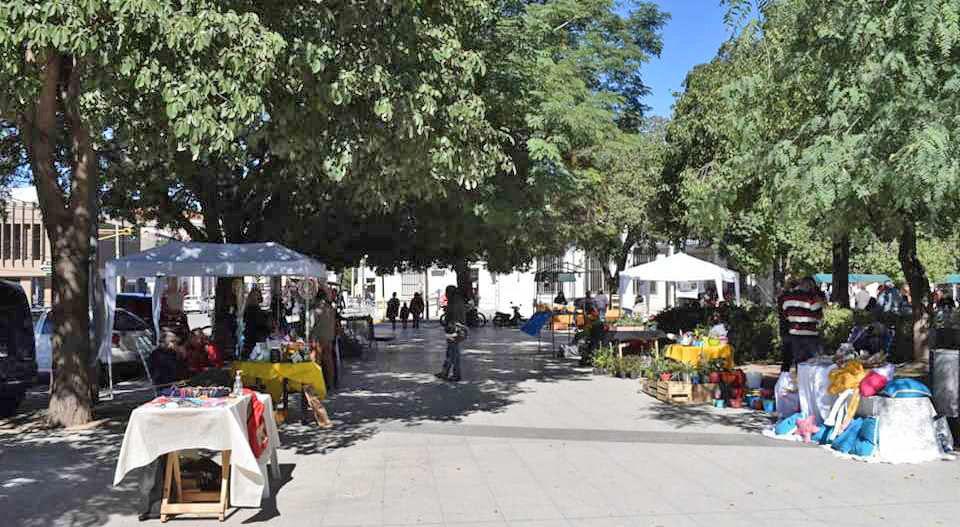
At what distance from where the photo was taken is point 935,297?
3253cm

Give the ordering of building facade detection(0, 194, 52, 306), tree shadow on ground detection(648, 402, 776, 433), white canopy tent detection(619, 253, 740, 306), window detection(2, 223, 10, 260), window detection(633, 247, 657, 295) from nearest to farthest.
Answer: tree shadow on ground detection(648, 402, 776, 433), white canopy tent detection(619, 253, 740, 306), window detection(633, 247, 657, 295), window detection(2, 223, 10, 260), building facade detection(0, 194, 52, 306)

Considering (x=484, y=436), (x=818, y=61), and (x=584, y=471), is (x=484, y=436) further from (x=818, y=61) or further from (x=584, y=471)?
(x=818, y=61)

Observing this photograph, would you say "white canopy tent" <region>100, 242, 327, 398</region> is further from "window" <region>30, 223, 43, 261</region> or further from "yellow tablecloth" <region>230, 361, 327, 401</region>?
"window" <region>30, 223, 43, 261</region>

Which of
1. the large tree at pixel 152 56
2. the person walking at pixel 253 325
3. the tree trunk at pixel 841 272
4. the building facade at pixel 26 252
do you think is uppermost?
the building facade at pixel 26 252

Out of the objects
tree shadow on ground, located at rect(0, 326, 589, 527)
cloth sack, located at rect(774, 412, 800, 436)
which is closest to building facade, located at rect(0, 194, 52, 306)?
tree shadow on ground, located at rect(0, 326, 589, 527)

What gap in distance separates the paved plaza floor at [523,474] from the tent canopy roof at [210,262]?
227cm

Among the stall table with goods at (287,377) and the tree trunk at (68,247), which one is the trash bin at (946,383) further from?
the tree trunk at (68,247)

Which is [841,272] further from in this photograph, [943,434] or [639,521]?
[639,521]

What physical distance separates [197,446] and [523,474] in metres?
3.04

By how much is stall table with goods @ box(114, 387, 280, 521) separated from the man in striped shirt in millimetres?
7409

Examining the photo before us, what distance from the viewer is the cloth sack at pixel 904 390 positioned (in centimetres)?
860

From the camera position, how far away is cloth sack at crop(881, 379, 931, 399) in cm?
860

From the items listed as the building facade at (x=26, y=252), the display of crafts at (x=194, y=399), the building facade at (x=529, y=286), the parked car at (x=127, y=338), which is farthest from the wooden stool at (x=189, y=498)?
the building facade at (x=26, y=252)

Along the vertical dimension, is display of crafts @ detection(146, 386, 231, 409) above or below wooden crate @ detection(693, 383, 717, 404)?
above
